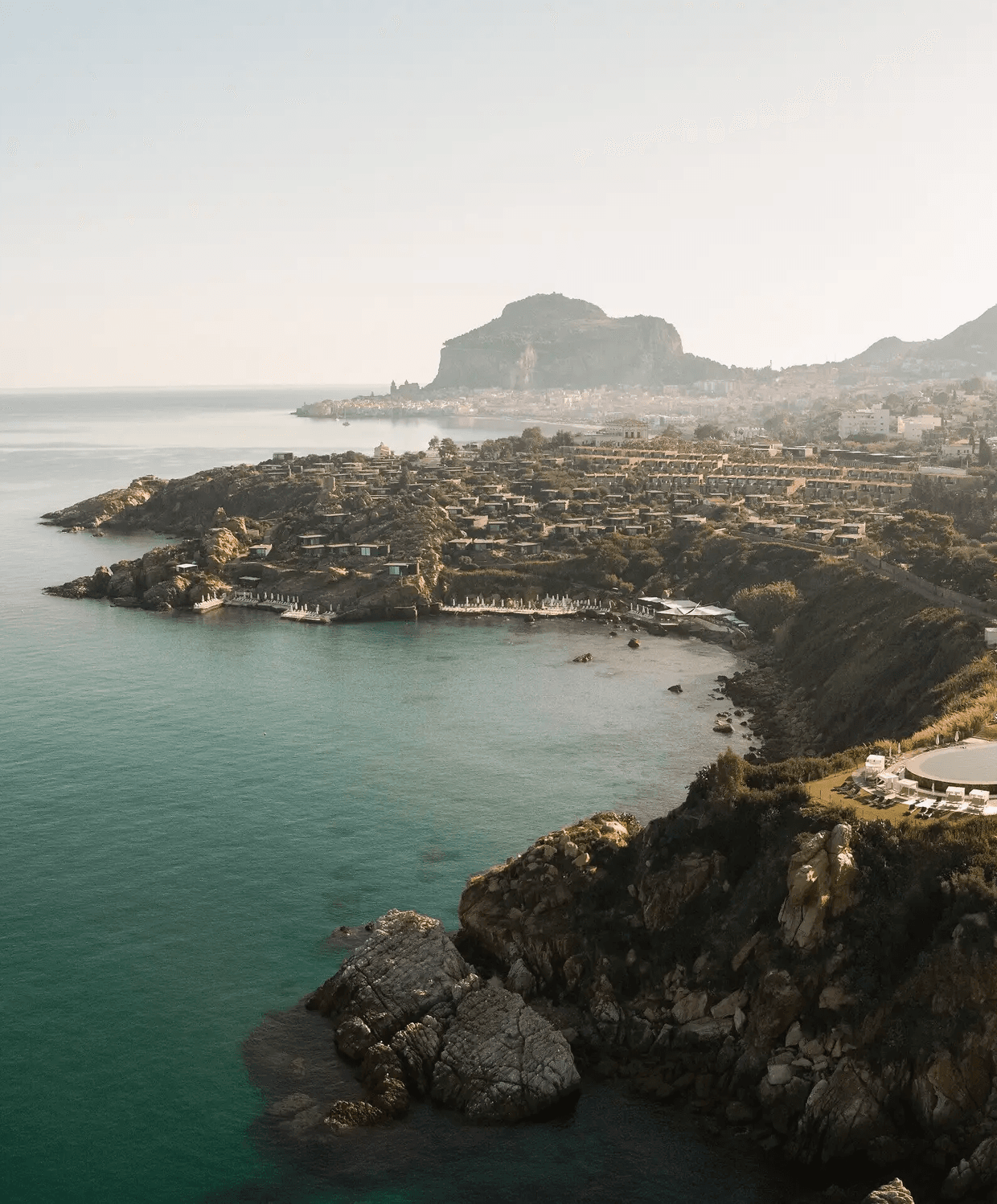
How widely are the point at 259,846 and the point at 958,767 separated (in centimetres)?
2351

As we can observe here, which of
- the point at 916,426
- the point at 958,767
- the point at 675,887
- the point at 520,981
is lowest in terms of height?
the point at 520,981

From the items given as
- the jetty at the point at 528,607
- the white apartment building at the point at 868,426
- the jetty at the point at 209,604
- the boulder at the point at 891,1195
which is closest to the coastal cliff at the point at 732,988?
the boulder at the point at 891,1195

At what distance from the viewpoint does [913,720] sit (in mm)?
45812

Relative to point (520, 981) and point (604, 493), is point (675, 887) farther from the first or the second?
point (604, 493)

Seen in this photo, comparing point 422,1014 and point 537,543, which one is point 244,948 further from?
point 537,543

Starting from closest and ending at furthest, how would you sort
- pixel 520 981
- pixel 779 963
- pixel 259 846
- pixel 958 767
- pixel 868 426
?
pixel 779 963 < pixel 520 981 < pixel 958 767 < pixel 259 846 < pixel 868 426

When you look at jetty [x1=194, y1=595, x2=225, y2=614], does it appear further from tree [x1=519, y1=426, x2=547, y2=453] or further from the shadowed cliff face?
tree [x1=519, y1=426, x2=547, y2=453]

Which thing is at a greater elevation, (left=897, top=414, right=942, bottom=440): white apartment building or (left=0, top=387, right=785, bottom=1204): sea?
(left=897, top=414, right=942, bottom=440): white apartment building

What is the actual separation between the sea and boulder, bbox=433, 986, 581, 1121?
0.55 meters

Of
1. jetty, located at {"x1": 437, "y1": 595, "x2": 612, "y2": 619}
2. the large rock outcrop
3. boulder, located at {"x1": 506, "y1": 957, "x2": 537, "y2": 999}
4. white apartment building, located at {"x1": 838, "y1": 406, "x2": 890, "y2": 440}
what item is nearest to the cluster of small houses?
jetty, located at {"x1": 437, "y1": 595, "x2": 612, "y2": 619}

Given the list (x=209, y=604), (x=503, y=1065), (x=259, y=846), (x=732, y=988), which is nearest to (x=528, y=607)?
(x=209, y=604)

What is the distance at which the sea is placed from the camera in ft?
84.0

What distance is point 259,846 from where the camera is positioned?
41.9 meters

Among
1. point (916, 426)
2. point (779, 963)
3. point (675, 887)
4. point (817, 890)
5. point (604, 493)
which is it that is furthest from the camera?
point (916, 426)
